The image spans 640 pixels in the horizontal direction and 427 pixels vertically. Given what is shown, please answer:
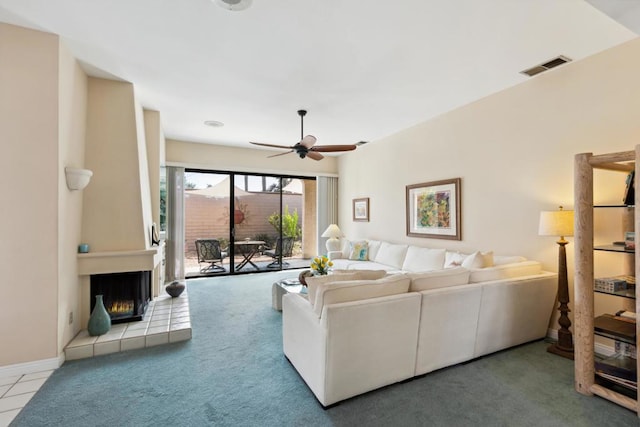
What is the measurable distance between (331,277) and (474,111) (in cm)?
321

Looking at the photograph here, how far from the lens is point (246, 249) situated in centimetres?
641

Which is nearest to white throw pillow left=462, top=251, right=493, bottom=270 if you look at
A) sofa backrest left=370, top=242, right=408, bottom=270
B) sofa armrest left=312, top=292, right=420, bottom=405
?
sofa armrest left=312, top=292, right=420, bottom=405

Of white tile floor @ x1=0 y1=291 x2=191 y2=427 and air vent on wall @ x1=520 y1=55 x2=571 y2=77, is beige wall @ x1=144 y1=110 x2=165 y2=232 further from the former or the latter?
air vent on wall @ x1=520 y1=55 x2=571 y2=77

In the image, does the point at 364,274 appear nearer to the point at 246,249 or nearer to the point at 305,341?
the point at 305,341

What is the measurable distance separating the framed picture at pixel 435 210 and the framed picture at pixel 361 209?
1.26 metres

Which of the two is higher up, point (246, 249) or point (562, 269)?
point (562, 269)

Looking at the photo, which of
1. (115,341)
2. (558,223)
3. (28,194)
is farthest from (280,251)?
(558,223)

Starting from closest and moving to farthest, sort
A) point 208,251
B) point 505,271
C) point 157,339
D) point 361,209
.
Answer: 1. point 505,271
2. point 157,339
3. point 208,251
4. point 361,209

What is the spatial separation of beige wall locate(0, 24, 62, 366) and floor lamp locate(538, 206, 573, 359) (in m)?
4.48

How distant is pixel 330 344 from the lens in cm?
187

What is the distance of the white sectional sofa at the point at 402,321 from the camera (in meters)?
1.93

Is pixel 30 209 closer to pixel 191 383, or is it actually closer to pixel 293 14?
pixel 191 383

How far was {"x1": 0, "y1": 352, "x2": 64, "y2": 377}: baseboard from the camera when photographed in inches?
91.7

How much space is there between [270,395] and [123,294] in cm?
233
